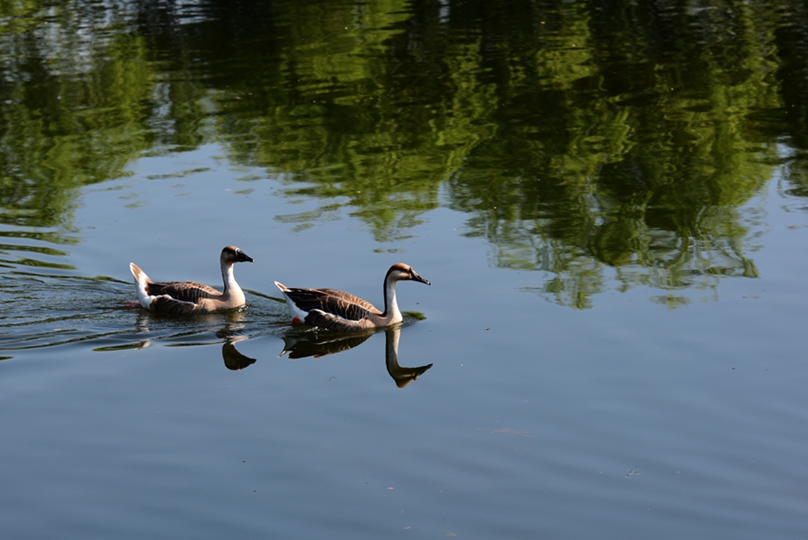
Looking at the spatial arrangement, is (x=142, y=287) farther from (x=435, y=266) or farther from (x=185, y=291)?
(x=435, y=266)

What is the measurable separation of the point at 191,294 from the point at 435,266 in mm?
3670

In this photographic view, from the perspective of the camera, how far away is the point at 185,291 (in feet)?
48.7

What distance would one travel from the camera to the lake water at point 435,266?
9734mm

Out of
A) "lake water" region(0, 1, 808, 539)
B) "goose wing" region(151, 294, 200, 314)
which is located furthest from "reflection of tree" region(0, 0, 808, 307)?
"goose wing" region(151, 294, 200, 314)

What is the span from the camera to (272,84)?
30156mm

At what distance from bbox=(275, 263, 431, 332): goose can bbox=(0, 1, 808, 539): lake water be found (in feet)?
0.82

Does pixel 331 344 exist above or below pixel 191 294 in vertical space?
below

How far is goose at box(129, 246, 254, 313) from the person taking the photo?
14.9 meters

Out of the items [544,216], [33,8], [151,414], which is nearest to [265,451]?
[151,414]

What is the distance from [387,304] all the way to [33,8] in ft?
120

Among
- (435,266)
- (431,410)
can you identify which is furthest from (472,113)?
(431,410)

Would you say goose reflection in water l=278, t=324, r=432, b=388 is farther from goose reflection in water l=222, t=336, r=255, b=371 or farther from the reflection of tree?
the reflection of tree

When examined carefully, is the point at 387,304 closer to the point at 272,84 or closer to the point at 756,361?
the point at 756,361

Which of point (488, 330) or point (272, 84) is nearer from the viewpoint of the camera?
point (488, 330)
